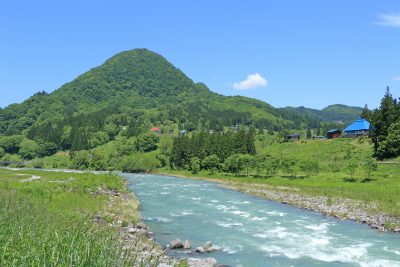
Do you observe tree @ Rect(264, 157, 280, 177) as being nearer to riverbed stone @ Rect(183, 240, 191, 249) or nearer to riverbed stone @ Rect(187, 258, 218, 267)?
riverbed stone @ Rect(183, 240, 191, 249)

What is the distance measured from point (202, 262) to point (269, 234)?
39.0 feet

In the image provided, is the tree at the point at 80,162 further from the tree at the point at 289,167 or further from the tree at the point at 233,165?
the tree at the point at 289,167

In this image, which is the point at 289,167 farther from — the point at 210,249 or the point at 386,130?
the point at 210,249

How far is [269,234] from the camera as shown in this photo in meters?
33.6

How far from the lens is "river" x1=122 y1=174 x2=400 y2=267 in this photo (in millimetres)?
26016

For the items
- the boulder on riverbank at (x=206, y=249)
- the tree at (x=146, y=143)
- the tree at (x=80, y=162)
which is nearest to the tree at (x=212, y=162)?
the tree at (x=80, y=162)

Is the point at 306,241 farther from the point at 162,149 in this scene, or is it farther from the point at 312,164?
the point at 162,149

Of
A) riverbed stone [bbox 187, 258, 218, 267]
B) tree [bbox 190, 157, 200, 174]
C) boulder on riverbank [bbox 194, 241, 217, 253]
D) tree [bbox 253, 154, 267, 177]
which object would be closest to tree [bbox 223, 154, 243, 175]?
tree [bbox 253, 154, 267, 177]

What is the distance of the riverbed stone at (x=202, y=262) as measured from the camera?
892 inches

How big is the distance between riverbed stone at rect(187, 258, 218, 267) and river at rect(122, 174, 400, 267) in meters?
1.40

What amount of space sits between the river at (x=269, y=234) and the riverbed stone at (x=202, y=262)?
1.40 metres

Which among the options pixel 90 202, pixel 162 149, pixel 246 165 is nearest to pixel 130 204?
pixel 90 202

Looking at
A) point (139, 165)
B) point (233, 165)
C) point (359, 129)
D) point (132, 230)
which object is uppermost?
point (359, 129)

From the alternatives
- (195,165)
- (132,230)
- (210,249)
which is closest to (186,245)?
(210,249)
